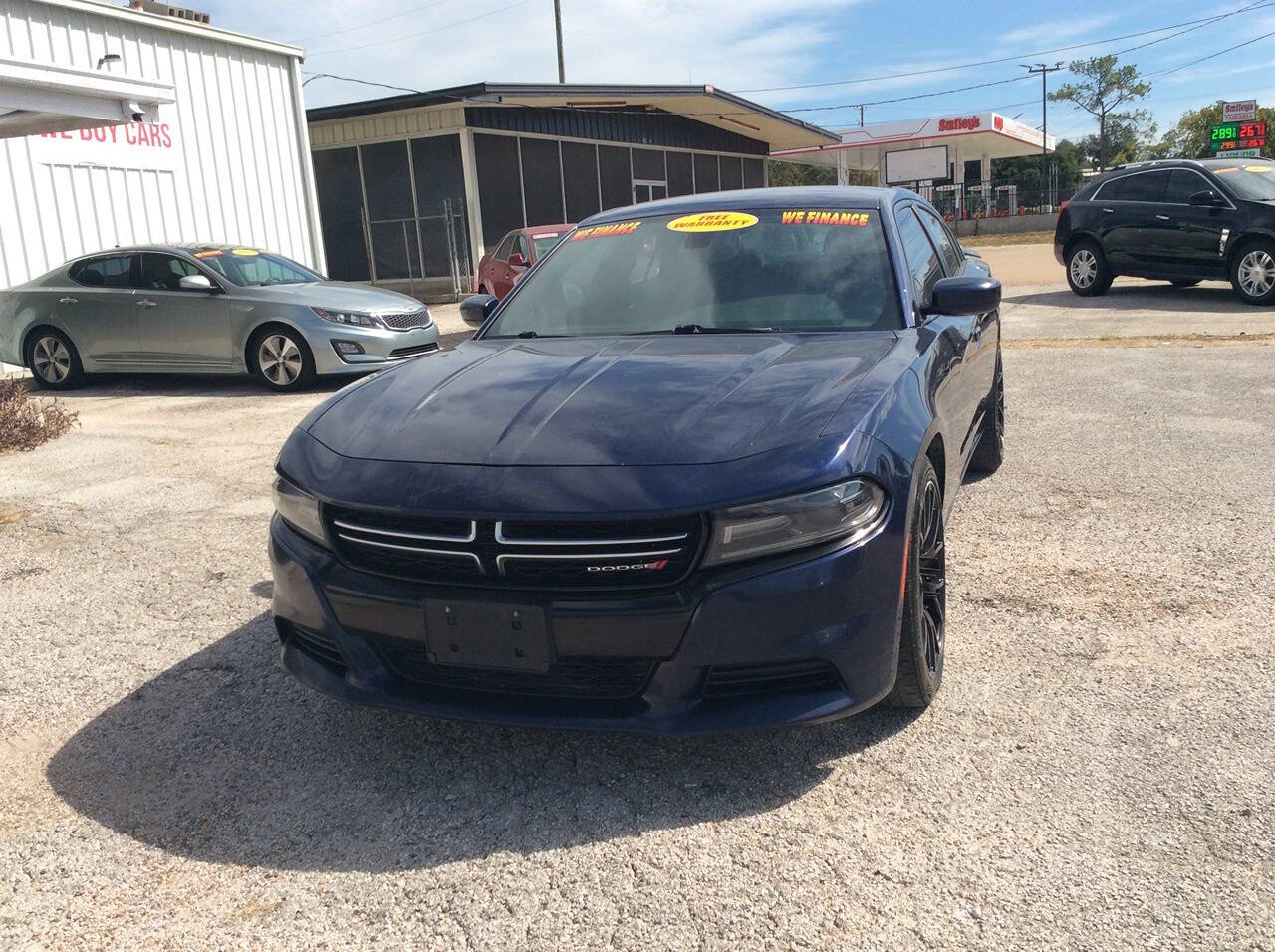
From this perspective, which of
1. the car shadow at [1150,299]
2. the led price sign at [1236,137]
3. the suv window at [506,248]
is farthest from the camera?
the led price sign at [1236,137]

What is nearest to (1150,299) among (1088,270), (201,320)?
(1088,270)

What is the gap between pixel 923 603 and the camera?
9.88 feet

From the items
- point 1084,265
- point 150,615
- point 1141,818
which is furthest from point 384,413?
point 1084,265

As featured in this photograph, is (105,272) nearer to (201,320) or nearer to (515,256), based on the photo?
(201,320)

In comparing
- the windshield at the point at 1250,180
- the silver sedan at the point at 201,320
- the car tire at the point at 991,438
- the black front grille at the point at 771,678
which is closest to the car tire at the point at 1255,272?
the windshield at the point at 1250,180

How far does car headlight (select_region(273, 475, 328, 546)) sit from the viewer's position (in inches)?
111

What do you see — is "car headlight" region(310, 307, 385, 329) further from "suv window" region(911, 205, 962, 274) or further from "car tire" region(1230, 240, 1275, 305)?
"car tire" region(1230, 240, 1275, 305)

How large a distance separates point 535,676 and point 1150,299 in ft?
46.5

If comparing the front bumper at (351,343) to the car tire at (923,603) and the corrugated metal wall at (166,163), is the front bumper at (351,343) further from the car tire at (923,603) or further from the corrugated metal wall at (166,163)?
the car tire at (923,603)

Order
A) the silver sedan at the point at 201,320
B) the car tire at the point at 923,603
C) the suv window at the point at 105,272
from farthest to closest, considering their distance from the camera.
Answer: the suv window at the point at 105,272, the silver sedan at the point at 201,320, the car tire at the point at 923,603

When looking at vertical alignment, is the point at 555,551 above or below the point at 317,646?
above

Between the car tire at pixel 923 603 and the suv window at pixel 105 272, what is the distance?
32.8 ft

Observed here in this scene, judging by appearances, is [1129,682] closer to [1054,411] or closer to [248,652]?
[248,652]

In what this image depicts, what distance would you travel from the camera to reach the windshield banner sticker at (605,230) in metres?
4.36
